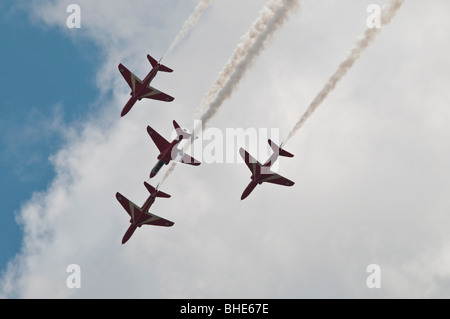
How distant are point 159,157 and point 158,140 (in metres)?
1.32

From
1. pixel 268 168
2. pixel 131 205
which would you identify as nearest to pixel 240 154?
pixel 268 168

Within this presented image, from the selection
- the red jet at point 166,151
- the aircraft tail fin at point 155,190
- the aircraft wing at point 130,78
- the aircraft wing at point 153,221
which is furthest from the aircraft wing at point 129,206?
the aircraft wing at point 130,78

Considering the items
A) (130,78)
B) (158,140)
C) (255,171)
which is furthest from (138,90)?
(255,171)

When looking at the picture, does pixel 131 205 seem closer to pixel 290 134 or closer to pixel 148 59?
pixel 148 59

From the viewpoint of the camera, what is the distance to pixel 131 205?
2127 inches

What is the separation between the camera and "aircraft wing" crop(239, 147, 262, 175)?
49.9m

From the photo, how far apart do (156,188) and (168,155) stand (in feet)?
8.75

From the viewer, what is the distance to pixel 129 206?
54125 millimetres

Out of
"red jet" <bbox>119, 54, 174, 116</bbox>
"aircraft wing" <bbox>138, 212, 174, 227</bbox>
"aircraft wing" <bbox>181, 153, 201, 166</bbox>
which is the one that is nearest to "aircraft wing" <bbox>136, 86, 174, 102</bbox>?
"red jet" <bbox>119, 54, 174, 116</bbox>

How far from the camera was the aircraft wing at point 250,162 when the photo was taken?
4991cm

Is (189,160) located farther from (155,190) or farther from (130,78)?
(130,78)

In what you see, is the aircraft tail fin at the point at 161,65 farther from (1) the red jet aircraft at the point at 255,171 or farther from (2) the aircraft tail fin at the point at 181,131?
(1) the red jet aircraft at the point at 255,171

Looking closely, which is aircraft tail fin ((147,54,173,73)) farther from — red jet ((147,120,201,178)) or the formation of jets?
red jet ((147,120,201,178))
